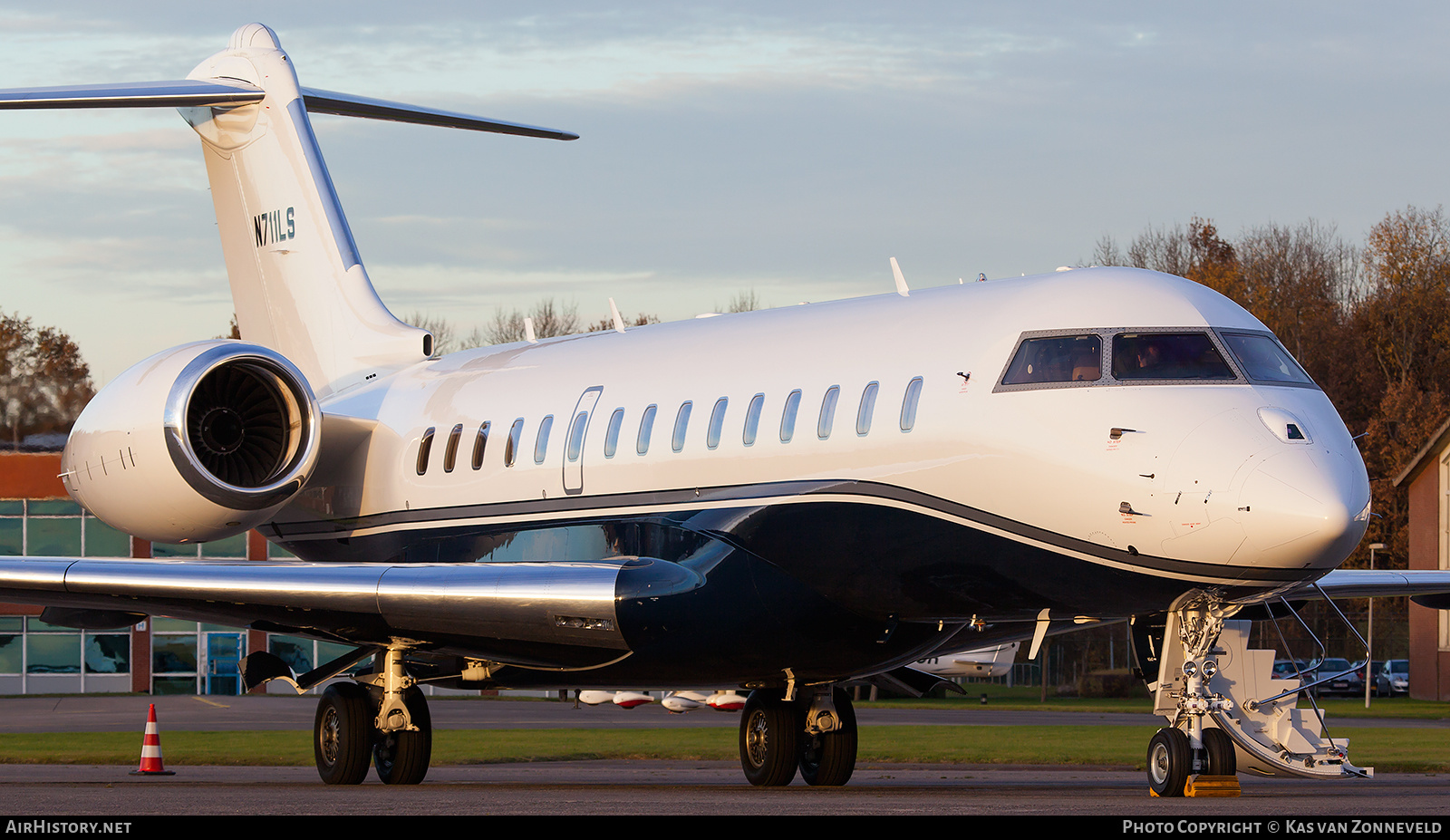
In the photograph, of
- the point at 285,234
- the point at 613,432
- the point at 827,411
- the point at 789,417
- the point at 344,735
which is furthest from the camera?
the point at 285,234

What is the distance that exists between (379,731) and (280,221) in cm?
742

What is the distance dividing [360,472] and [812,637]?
6927mm

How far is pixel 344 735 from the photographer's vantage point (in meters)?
17.1

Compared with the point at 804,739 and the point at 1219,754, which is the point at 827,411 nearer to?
the point at 1219,754

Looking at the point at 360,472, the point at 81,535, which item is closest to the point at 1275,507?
the point at 360,472

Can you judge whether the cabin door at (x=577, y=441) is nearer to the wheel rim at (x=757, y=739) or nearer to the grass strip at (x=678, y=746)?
the wheel rim at (x=757, y=739)

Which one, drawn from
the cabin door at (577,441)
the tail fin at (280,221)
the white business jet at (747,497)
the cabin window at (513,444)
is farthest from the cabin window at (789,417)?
the tail fin at (280,221)

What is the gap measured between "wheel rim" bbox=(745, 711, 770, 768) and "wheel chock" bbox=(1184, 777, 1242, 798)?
253 inches

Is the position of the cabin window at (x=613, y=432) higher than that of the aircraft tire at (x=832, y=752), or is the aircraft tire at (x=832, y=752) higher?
the cabin window at (x=613, y=432)

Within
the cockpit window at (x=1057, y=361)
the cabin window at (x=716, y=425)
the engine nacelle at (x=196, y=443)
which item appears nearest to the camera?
the cockpit window at (x=1057, y=361)

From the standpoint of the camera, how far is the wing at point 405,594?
1413 cm

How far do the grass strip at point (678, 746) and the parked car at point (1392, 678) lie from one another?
27782 mm

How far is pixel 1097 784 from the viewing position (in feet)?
58.8

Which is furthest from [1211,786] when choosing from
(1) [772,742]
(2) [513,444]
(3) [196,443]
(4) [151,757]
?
(4) [151,757]
